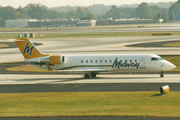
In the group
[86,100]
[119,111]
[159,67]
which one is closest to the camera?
[119,111]

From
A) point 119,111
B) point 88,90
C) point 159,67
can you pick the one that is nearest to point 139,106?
point 119,111

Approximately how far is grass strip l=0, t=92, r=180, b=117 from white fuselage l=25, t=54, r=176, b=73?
34.9 feet

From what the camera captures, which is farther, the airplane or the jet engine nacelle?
the jet engine nacelle

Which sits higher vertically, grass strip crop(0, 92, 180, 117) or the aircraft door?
the aircraft door

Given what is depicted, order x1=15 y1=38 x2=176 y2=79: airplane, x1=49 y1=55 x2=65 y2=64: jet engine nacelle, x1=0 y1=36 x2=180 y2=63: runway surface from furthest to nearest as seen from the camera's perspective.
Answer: x1=0 y1=36 x2=180 y2=63: runway surface < x1=49 y1=55 x2=65 y2=64: jet engine nacelle < x1=15 y1=38 x2=176 y2=79: airplane

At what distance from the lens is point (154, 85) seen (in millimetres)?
37781

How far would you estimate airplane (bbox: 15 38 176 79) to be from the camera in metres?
43.6

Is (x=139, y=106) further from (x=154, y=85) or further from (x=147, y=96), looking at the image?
(x=154, y=85)

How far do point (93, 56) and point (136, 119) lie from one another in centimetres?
2266

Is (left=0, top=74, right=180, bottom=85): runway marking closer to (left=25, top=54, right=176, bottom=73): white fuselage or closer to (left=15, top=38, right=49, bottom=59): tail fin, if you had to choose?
(left=25, top=54, right=176, bottom=73): white fuselage

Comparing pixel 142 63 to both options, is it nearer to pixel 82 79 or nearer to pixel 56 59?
pixel 82 79

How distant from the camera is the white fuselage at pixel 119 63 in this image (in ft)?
143

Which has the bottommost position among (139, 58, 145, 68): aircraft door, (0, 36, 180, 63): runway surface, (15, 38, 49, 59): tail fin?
(0, 36, 180, 63): runway surface

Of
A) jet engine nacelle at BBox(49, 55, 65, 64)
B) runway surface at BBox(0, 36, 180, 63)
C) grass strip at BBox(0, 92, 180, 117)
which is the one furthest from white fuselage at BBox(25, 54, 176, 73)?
runway surface at BBox(0, 36, 180, 63)
